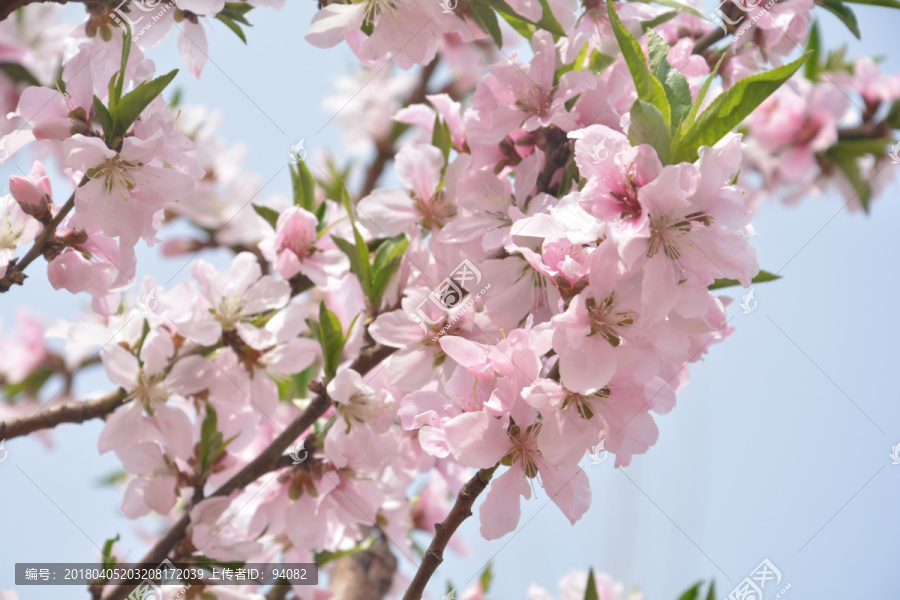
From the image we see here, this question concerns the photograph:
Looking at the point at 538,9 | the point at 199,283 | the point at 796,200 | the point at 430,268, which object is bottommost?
the point at 796,200

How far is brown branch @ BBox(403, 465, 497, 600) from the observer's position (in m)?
0.86

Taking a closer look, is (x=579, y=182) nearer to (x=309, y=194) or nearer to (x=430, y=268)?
(x=430, y=268)

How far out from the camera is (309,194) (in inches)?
55.5

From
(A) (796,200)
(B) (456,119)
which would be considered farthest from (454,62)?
(B) (456,119)

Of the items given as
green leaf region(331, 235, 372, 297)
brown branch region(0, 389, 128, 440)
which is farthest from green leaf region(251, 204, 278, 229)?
brown branch region(0, 389, 128, 440)

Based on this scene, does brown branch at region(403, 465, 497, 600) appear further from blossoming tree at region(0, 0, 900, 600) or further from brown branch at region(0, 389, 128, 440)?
brown branch at region(0, 389, 128, 440)

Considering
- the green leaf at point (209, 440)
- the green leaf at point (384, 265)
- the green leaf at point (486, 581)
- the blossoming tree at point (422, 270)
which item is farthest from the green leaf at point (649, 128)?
the green leaf at point (486, 581)

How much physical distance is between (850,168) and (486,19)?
6.94 ft

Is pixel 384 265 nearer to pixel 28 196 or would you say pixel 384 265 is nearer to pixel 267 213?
pixel 267 213

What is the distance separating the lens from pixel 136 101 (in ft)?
3.15

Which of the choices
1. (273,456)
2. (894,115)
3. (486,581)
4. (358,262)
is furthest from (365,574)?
(894,115)

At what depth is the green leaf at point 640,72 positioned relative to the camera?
88cm

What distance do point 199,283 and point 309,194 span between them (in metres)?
0.28

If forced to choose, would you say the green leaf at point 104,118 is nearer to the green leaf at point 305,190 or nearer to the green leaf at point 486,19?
the green leaf at point 305,190
